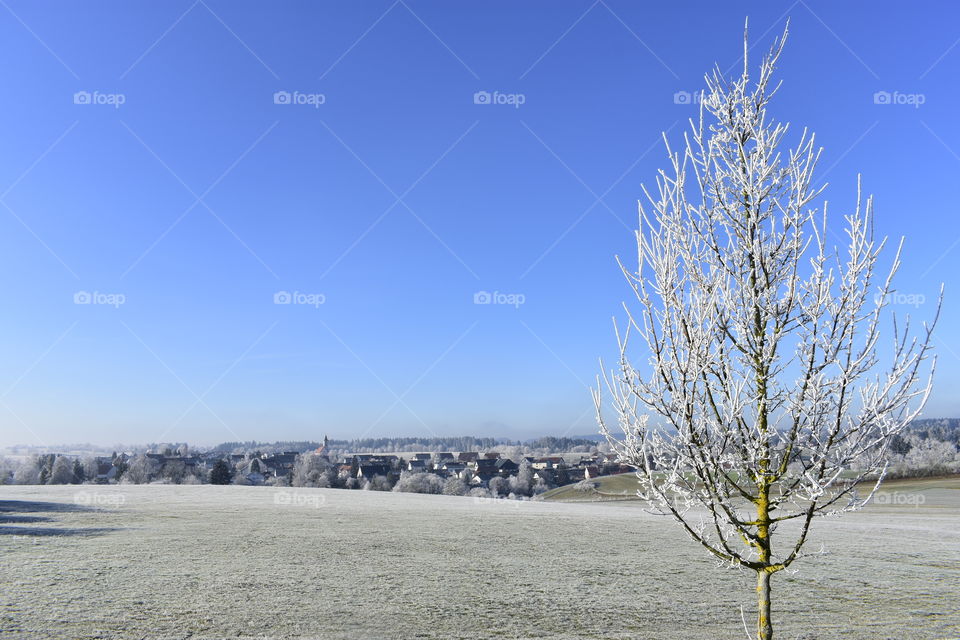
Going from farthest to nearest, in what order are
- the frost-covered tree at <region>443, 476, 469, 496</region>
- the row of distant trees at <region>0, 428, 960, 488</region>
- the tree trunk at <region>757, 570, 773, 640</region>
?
the frost-covered tree at <region>443, 476, 469, 496</region> < the row of distant trees at <region>0, 428, 960, 488</region> < the tree trunk at <region>757, 570, 773, 640</region>

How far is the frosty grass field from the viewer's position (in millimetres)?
14641

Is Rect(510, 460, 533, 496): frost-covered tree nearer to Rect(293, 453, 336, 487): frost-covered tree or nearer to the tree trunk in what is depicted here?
Rect(293, 453, 336, 487): frost-covered tree

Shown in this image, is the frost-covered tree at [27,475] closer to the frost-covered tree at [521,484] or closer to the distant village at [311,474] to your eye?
the distant village at [311,474]

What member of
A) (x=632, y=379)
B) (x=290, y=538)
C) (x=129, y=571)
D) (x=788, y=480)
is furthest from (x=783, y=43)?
(x=290, y=538)

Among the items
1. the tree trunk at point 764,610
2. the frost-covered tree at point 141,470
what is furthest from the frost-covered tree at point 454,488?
the tree trunk at point 764,610

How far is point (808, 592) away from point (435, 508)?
2927 centimetres

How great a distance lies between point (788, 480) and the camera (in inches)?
265

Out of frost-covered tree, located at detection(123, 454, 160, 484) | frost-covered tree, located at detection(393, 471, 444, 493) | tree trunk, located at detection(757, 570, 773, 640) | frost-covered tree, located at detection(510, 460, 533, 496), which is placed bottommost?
frost-covered tree, located at detection(510, 460, 533, 496)

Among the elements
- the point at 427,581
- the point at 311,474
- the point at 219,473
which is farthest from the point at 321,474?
the point at 427,581

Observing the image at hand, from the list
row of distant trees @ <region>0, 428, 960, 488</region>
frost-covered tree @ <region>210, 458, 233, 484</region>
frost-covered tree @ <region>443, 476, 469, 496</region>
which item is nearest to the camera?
row of distant trees @ <region>0, 428, 960, 488</region>

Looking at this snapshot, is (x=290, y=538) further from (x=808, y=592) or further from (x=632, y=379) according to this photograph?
(x=632, y=379)

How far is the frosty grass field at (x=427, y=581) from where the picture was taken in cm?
1464

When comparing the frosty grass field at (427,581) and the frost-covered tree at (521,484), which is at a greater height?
the frosty grass field at (427,581)

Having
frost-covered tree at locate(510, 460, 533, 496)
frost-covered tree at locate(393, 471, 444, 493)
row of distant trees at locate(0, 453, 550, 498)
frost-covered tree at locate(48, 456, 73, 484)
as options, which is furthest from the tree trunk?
frost-covered tree at locate(48, 456, 73, 484)
